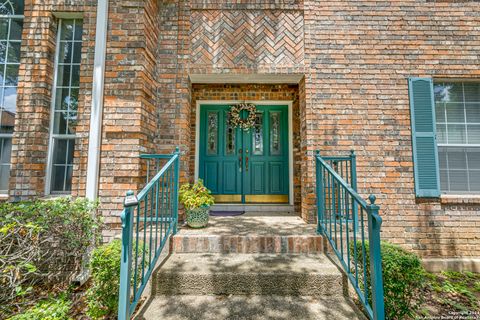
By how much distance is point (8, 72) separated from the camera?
3.26 m

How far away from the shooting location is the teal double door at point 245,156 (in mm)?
4695

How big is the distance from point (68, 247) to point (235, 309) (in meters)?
1.91

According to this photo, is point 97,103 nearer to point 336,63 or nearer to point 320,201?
point 320,201

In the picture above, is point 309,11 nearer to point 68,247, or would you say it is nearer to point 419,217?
point 419,217

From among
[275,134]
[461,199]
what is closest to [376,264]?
[461,199]

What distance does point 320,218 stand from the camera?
2.90m

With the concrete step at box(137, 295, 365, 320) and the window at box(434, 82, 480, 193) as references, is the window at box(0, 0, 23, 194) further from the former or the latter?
the window at box(434, 82, 480, 193)

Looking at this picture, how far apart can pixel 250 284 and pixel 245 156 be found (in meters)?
2.80

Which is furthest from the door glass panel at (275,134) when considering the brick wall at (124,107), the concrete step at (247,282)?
the concrete step at (247,282)

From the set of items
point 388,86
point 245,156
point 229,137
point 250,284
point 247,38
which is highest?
point 247,38

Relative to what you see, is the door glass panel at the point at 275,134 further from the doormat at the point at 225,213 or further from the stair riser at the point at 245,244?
the stair riser at the point at 245,244

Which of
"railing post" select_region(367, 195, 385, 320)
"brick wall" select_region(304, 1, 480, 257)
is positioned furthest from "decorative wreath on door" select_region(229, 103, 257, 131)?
"railing post" select_region(367, 195, 385, 320)

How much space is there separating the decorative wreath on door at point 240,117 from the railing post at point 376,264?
3.22m

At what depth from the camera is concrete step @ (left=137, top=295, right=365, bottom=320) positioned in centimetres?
195
